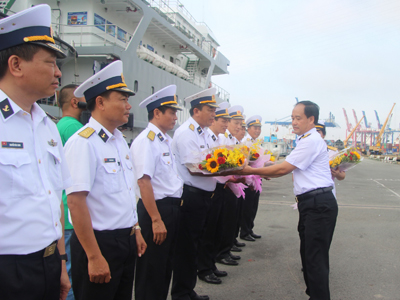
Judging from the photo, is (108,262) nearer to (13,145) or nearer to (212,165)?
(13,145)

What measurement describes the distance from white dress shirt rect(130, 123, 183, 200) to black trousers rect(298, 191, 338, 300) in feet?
4.44

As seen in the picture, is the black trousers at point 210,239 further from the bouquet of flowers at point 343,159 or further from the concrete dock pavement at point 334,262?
the bouquet of flowers at point 343,159

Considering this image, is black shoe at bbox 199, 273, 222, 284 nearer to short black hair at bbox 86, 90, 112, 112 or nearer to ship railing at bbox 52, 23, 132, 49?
short black hair at bbox 86, 90, 112, 112

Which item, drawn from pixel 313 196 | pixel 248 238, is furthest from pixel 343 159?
pixel 248 238

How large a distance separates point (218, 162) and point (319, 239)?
1.24 m

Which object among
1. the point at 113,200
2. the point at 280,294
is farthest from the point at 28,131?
the point at 280,294

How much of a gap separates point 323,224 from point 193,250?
1355 mm

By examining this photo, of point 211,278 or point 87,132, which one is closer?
point 87,132

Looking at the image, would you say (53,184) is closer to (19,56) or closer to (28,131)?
(28,131)

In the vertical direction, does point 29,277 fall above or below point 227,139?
below

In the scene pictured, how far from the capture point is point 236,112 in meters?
6.36

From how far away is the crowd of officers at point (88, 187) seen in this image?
1.41 metres

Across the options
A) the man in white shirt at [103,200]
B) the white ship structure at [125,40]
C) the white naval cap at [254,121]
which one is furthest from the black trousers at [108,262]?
the white ship structure at [125,40]

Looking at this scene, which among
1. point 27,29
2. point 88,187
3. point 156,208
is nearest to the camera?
point 27,29
